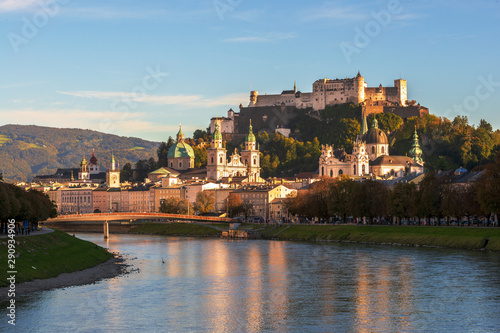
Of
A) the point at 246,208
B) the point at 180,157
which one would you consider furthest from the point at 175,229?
the point at 180,157

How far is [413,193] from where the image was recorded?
247 ft

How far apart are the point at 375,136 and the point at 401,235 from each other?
74.9 metres

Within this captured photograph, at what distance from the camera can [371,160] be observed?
142000mm

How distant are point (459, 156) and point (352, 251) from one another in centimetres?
7345

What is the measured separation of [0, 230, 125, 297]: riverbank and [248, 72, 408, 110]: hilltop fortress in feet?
339

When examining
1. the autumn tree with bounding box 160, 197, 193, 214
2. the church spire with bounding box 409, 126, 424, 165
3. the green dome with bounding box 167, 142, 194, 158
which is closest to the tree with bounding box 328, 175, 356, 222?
the autumn tree with bounding box 160, 197, 193, 214

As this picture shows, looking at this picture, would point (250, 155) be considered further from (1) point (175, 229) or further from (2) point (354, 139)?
(1) point (175, 229)

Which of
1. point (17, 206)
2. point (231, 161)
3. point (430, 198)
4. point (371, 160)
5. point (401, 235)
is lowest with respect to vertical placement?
point (401, 235)

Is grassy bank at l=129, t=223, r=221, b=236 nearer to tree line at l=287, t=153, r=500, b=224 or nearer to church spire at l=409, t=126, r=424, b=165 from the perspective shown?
tree line at l=287, t=153, r=500, b=224

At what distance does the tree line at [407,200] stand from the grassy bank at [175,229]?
34.1 feet

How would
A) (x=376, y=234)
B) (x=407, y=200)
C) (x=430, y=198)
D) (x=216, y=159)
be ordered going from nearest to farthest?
(x=430, y=198) → (x=376, y=234) → (x=407, y=200) → (x=216, y=159)

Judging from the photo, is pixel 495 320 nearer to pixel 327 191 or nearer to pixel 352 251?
pixel 352 251

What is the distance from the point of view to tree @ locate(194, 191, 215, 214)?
409ft

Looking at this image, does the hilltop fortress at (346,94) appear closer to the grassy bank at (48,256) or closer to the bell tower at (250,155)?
the bell tower at (250,155)
